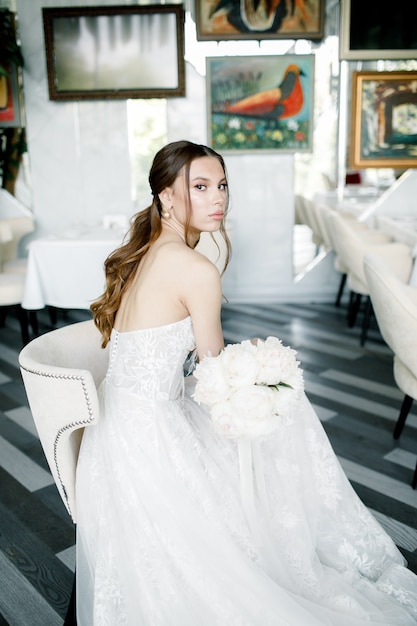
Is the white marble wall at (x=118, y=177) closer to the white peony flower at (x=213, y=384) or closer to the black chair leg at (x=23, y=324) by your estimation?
the black chair leg at (x=23, y=324)

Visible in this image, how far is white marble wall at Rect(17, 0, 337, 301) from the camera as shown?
5.27m

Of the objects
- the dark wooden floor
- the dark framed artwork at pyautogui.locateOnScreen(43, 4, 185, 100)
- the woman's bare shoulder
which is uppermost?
the dark framed artwork at pyautogui.locateOnScreen(43, 4, 185, 100)

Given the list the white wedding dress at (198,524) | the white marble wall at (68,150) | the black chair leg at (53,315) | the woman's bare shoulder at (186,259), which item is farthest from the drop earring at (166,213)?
the white marble wall at (68,150)

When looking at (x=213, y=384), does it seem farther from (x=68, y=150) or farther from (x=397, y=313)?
(x=68, y=150)

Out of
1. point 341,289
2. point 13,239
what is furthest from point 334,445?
point 13,239

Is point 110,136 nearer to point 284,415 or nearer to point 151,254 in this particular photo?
point 151,254

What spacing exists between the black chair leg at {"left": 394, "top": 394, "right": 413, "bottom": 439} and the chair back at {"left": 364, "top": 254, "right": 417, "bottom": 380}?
42cm

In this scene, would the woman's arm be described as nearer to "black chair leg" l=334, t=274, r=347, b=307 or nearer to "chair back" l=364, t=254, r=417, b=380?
"chair back" l=364, t=254, r=417, b=380

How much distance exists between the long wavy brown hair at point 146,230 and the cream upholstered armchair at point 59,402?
6.1 inches

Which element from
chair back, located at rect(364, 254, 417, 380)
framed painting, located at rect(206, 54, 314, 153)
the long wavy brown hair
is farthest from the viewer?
framed painting, located at rect(206, 54, 314, 153)

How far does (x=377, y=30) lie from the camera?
5.02 metres

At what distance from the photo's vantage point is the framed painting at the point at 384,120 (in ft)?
16.8

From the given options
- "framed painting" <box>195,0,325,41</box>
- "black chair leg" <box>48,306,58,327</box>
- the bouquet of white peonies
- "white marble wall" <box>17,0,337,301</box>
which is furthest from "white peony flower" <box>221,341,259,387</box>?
"framed painting" <box>195,0,325,41</box>

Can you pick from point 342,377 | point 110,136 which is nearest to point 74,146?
point 110,136
